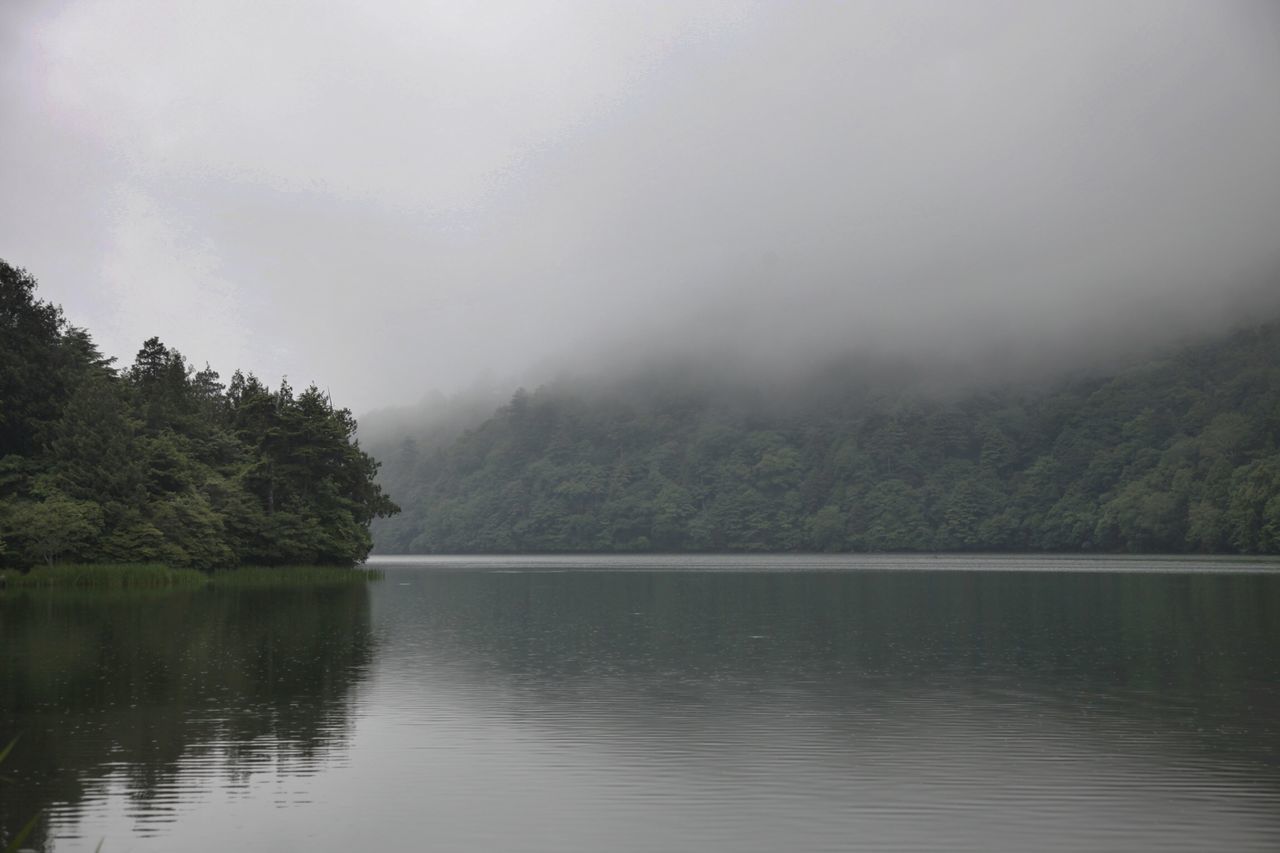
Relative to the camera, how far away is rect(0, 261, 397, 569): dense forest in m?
77.1

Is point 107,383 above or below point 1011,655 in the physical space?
above

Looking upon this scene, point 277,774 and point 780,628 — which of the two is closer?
point 277,774

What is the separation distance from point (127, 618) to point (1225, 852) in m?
46.2

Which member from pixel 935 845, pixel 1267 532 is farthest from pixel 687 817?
pixel 1267 532

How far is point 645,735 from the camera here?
2336cm

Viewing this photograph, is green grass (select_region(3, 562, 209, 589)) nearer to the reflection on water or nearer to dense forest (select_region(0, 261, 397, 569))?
dense forest (select_region(0, 261, 397, 569))

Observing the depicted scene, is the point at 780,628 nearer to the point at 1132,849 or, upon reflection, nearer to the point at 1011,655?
the point at 1011,655

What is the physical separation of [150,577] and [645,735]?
62531mm

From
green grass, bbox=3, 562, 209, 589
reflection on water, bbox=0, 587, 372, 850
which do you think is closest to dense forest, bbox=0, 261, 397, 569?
green grass, bbox=3, 562, 209, 589

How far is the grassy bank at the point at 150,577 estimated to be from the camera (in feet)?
236

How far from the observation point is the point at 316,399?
3976 inches

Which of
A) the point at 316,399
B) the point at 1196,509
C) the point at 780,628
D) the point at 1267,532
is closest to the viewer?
the point at 780,628

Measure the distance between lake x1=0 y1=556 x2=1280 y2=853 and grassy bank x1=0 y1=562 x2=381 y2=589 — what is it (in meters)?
25.0

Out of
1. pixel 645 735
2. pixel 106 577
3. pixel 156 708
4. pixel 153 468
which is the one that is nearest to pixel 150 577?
pixel 106 577
